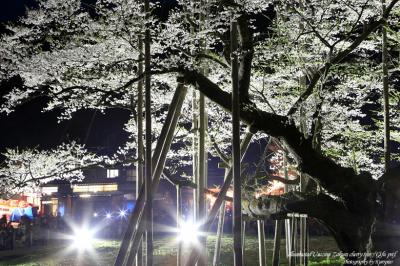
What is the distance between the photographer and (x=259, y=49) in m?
10.2

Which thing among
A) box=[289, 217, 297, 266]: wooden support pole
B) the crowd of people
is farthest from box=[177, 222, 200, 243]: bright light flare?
the crowd of people

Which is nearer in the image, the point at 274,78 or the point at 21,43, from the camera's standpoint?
the point at 21,43

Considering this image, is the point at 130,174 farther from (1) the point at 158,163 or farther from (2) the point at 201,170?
(1) the point at 158,163

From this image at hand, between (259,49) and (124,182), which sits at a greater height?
(259,49)

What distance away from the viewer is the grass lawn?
17266 mm

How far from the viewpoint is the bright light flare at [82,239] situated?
75.7 ft

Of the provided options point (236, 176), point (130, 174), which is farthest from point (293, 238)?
point (130, 174)

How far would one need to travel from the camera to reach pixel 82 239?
83.3 ft

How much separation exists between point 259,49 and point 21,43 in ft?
18.8

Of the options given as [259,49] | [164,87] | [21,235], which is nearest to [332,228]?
[259,49]

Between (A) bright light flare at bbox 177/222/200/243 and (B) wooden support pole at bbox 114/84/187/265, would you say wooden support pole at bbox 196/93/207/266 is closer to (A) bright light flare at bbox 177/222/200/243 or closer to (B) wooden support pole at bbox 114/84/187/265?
(A) bright light flare at bbox 177/222/200/243

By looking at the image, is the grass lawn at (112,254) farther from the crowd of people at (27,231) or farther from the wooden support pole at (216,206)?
the wooden support pole at (216,206)

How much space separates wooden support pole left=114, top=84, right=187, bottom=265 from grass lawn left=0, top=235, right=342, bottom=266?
336 inches

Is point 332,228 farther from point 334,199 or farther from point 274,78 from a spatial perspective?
point 274,78
